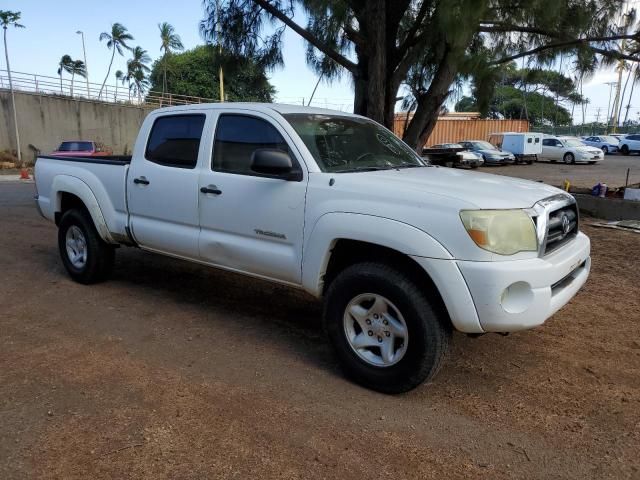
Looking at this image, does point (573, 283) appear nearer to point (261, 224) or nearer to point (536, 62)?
point (261, 224)

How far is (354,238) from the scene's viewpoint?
11.4ft

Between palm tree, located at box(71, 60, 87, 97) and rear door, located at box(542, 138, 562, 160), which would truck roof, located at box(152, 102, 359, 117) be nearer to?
rear door, located at box(542, 138, 562, 160)

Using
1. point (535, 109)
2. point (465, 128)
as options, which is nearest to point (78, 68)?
point (465, 128)

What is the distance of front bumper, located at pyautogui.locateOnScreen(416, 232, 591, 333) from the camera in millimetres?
3059

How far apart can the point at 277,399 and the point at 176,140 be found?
2592mm

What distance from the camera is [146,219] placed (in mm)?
4980

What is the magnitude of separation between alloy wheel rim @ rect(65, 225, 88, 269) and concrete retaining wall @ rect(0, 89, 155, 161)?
90.5 feet

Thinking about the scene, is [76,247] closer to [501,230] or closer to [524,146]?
[501,230]

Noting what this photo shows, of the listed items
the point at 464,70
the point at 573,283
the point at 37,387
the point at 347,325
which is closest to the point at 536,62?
the point at 464,70

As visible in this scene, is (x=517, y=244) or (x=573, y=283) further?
(x=573, y=283)

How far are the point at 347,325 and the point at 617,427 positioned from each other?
166cm

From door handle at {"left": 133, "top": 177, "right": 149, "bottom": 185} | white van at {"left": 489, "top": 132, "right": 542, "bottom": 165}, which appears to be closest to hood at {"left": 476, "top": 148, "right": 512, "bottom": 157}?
white van at {"left": 489, "top": 132, "right": 542, "bottom": 165}

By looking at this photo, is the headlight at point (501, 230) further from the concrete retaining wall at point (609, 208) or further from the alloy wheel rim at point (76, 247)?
the concrete retaining wall at point (609, 208)

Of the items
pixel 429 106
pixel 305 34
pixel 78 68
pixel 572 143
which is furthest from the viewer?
pixel 78 68
